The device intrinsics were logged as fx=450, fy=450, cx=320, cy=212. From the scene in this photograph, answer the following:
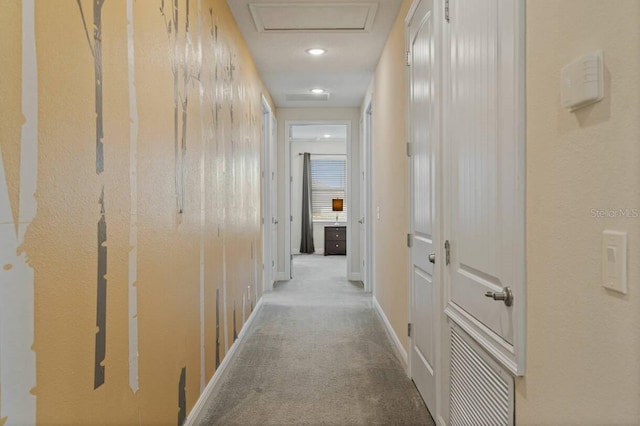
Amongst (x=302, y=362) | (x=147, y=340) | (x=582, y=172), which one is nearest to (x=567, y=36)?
(x=582, y=172)

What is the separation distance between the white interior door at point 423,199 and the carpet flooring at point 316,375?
242 mm

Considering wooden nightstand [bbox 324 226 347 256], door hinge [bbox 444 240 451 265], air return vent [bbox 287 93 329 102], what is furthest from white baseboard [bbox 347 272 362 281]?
door hinge [bbox 444 240 451 265]

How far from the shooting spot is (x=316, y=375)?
2910mm

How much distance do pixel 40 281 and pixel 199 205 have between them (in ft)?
4.51

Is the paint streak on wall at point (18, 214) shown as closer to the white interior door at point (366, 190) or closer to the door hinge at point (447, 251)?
the door hinge at point (447, 251)

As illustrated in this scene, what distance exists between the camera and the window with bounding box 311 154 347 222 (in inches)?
409

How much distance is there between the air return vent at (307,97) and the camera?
221 inches

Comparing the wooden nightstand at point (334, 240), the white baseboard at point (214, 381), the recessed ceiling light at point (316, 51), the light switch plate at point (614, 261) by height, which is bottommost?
the white baseboard at point (214, 381)

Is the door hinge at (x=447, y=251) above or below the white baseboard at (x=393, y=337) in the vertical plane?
above

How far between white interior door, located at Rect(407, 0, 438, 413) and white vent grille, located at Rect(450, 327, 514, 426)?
0.34m

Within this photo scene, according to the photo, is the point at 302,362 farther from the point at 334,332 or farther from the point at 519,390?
the point at 519,390

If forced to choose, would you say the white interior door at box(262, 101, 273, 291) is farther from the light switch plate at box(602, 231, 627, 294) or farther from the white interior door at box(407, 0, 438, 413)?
the light switch plate at box(602, 231, 627, 294)

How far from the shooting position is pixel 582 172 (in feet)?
3.15

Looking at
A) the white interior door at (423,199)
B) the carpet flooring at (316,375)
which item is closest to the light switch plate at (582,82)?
the white interior door at (423,199)
